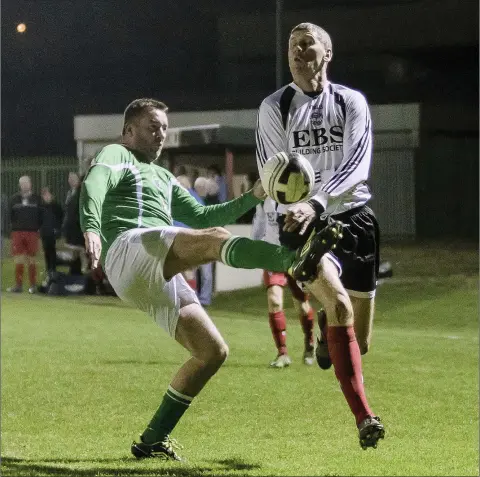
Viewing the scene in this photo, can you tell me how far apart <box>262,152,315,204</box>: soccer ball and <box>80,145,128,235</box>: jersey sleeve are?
0.97 m

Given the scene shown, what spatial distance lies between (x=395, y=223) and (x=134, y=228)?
48.1ft

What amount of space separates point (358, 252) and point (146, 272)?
117 centimetres

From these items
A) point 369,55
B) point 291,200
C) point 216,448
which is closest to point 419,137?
Result: point 369,55

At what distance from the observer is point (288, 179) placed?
459cm

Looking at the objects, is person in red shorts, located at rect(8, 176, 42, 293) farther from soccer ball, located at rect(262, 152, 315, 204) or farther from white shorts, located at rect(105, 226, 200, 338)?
soccer ball, located at rect(262, 152, 315, 204)

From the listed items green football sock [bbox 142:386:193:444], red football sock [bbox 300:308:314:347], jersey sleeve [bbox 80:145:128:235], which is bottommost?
red football sock [bbox 300:308:314:347]

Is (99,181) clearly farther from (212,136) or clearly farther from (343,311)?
(212,136)

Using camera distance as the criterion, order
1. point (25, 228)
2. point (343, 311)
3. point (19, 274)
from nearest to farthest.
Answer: point (343, 311) < point (25, 228) < point (19, 274)

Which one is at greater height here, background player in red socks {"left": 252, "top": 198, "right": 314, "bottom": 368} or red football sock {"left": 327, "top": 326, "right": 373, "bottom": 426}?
red football sock {"left": 327, "top": 326, "right": 373, "bottom": 426}

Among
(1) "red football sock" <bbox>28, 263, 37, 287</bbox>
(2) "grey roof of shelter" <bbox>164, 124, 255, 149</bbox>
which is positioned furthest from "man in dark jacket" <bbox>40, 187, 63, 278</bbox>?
(2) "grey roof of shelter" <bbox>164, 124, 255, 149</bbox>

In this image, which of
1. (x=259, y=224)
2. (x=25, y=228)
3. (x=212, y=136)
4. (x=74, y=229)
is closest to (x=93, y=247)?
(x=212, y=136)

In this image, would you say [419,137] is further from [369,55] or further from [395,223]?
[369,55]

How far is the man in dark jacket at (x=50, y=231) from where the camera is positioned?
706 inches

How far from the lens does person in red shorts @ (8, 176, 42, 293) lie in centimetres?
1808
